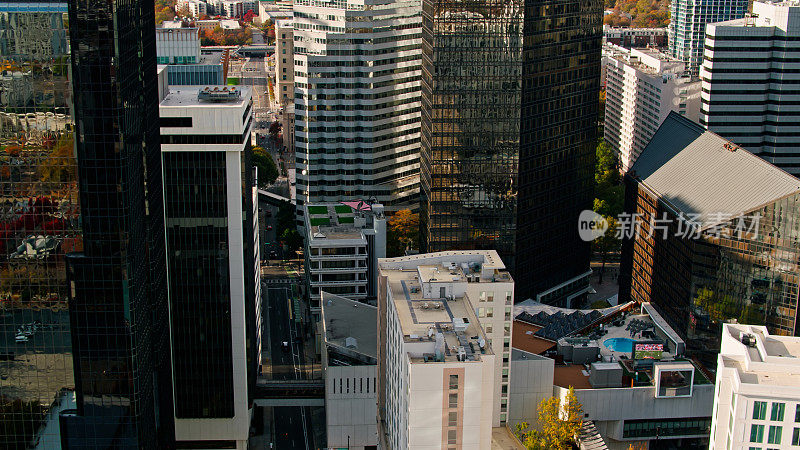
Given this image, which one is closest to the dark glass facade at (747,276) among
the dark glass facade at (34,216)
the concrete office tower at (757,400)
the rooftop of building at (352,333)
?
the rooftop of building at (352,333)

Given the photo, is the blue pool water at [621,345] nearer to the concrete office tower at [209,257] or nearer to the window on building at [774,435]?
the concrete office tower at [209,257]

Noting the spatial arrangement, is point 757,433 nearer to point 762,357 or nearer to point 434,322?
point 762,357

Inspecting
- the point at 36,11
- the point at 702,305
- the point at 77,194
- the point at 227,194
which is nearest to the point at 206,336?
the point at 227,194

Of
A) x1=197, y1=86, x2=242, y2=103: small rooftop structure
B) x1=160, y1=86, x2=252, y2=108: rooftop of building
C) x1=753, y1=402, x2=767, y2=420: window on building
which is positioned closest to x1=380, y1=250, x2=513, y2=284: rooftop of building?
x1=160, y1=86, x2=252, y2=108: rooftop of building

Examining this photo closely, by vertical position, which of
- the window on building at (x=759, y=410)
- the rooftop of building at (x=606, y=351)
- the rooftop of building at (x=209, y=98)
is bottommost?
the rooftop of building at (x=606, y=351)

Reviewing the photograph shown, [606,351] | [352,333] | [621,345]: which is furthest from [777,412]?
[352,333]

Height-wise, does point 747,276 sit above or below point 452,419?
below
